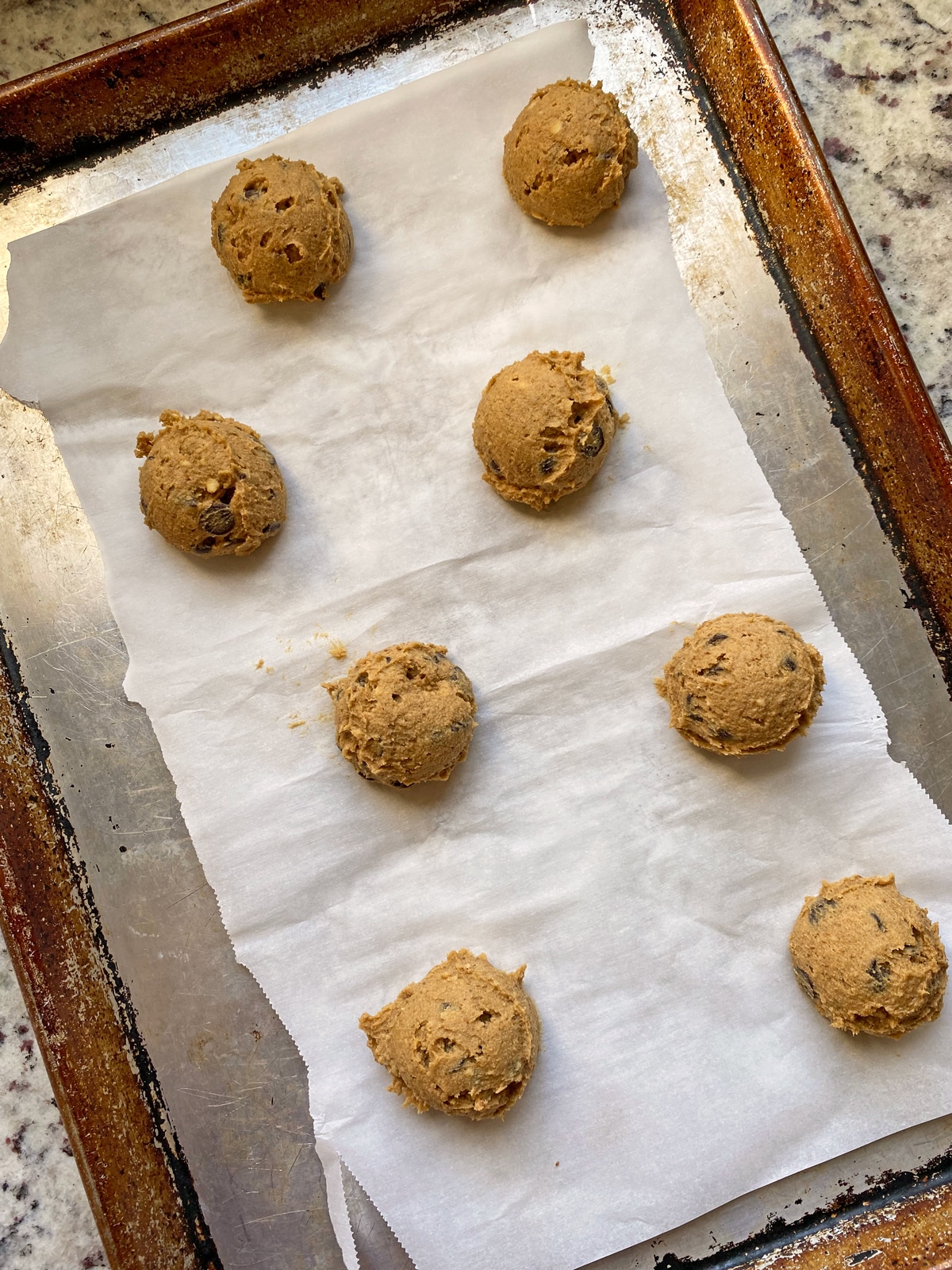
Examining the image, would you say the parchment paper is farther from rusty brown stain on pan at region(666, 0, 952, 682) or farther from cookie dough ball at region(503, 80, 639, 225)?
rusty brown stain on pan at region(666, 0, 952, 682)

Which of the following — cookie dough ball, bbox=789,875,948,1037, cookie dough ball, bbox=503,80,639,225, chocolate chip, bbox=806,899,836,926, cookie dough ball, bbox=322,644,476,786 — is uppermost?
cookie dough ball, bbox=503,80,639,225

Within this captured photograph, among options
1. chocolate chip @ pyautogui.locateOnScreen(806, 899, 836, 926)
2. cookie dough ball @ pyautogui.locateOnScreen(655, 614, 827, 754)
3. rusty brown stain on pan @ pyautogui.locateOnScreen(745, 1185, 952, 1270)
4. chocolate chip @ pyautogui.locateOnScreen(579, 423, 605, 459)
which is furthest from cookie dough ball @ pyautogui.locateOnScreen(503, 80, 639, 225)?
rusty brown stain on pan @ pyautogui.locateOnScreen(745, 1185, 952, 1270)

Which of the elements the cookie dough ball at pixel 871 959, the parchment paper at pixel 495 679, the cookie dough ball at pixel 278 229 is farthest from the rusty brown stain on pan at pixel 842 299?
the cookie dough ball at pixel 278 229

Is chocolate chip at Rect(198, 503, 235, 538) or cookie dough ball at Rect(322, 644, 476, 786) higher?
chocolate chip at Rect(198, 503, 235, 538)

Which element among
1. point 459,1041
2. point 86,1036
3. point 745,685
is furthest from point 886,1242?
point 86,1036

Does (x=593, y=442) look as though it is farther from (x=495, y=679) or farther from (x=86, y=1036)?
(x=86, y=1036)

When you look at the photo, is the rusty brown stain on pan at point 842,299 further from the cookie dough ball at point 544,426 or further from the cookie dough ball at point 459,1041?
the cookie dough ball at point 459,1041

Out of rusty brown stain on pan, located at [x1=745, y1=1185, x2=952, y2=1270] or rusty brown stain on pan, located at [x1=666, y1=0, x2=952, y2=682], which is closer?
rusty brown stain on pan, located at [x1=745, y1=1185, x2=952, y2=1270]
